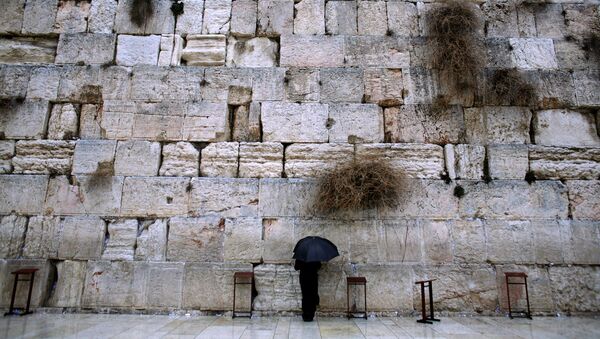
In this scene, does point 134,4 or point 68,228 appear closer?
point 68,228

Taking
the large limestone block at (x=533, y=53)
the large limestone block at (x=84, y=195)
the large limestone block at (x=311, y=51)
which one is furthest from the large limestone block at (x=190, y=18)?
the large limestone block at (x=533, y=53)

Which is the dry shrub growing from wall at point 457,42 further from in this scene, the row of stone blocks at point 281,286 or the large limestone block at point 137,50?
the large limestone block at point 137,50

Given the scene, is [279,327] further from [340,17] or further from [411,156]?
[340,17]

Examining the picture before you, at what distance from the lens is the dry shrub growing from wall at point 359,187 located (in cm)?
593

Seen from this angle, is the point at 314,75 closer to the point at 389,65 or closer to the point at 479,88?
the point at 389,65

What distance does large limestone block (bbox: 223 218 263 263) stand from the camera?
5980mm

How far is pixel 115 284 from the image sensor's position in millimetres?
5855

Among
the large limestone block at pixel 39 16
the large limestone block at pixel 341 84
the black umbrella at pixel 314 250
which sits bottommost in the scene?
the black umbrella at pixel 314 250

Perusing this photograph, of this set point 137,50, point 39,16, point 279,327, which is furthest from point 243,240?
point 39,16

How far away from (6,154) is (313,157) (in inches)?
204

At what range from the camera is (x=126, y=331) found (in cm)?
463

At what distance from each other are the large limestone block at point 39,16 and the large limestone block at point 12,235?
343 centimetres

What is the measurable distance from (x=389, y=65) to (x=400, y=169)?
6.31ft

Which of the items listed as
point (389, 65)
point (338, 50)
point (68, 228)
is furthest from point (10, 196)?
point (389, 65)
